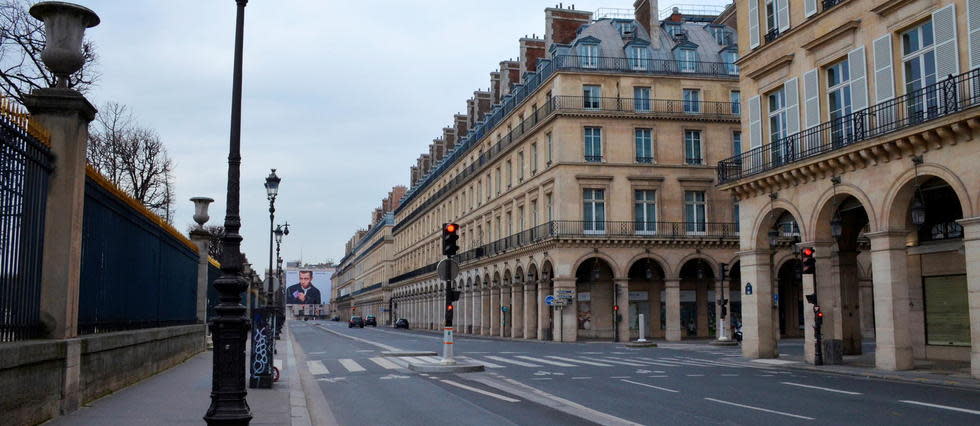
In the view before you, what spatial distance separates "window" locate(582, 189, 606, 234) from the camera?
157 feet

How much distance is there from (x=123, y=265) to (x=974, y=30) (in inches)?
726

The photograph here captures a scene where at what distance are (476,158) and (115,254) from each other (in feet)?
179

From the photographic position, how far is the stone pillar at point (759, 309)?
2670 centimetres

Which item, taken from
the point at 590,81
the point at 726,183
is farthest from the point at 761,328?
the point at 590,81

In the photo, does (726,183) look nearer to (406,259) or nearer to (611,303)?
(611,303)

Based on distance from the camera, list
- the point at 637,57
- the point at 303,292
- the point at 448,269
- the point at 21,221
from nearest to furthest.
A: the point at 21,221 < the point at 448,269 < the point at 637,57 < the point at 303,292

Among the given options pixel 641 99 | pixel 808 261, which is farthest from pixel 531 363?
pixel 641 99

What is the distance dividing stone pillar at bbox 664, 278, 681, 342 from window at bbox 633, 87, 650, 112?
1032cm

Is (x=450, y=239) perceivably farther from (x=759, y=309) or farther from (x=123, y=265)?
(x=759, y=309)

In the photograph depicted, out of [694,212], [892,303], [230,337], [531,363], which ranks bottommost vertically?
[531,363]

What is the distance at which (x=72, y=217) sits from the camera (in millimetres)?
10469

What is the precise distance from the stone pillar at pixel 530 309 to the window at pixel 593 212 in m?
5.98

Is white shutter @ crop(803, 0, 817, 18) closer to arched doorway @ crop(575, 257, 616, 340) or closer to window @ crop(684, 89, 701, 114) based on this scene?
window @ crop(684, 89, 701, 114)

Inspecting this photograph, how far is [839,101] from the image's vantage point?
924 inches
